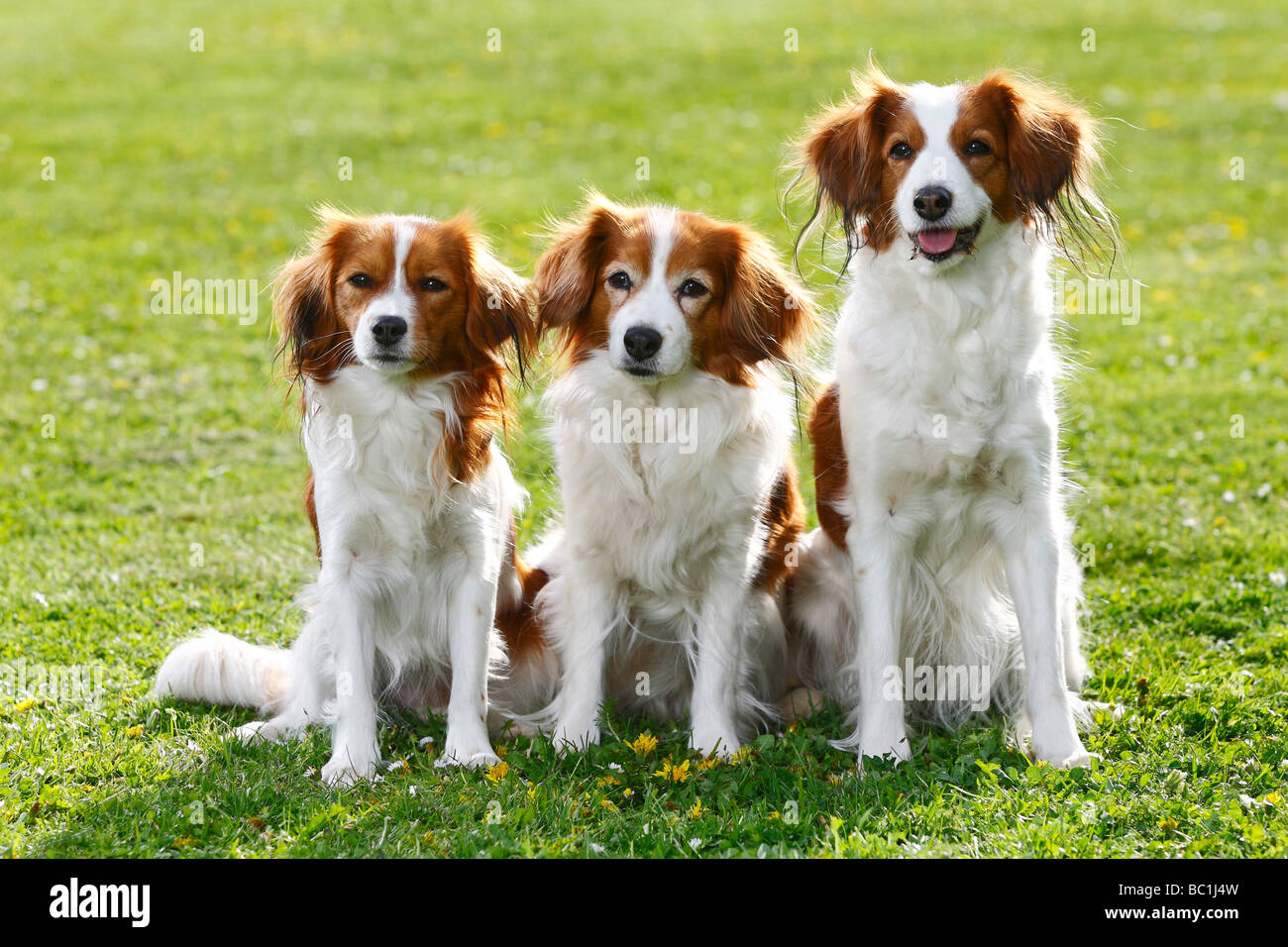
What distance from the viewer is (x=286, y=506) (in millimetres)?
7770

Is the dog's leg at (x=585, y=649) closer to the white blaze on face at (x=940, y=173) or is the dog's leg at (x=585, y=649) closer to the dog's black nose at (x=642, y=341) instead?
the dog's black nose at (x=642, y=341)

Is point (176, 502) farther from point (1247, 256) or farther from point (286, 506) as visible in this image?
point (1247, 256)

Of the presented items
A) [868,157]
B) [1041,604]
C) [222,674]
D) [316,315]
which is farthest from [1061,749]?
[222,674]

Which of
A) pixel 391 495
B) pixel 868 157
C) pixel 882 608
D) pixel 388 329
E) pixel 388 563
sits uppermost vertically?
pixel 868 157

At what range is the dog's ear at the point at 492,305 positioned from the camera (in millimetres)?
4848

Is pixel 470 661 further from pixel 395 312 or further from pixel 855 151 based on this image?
pixel 855 151

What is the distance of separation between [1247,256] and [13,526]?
1034 centimetres

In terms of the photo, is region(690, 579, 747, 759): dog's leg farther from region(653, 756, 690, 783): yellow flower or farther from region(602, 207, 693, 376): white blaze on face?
region(602, 207, 693, 376): white blaze on face

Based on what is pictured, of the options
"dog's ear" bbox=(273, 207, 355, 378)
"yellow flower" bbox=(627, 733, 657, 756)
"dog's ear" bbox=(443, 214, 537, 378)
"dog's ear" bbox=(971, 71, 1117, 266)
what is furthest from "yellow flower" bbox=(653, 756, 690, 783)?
"dog's ear" bbox=(971, 71, 1117, 266)

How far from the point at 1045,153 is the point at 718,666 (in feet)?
6.93

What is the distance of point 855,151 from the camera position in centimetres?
461

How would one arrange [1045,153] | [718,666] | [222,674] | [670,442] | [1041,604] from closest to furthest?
1. [1045,153]
2. [1041,604]
3. [670,442]
4. [718,666]
5. [222,674]

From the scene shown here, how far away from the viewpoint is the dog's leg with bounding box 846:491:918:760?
4.74 meters

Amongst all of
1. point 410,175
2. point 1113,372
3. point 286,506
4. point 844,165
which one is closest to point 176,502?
point 286,506
